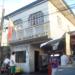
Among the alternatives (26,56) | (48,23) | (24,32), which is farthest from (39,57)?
(48,23)

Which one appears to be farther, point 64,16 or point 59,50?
point 64,16

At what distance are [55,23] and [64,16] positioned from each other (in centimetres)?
317

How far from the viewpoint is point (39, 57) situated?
74.2 ft

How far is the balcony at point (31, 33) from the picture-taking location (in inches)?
779

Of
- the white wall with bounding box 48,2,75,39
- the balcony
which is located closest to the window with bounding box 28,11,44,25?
the balcony

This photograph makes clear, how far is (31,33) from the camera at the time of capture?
68.8 ft

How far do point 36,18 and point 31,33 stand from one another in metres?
1.70

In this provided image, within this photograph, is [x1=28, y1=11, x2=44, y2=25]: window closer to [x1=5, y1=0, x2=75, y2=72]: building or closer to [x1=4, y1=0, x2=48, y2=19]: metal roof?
[x1=5, y1=0, x2=75, y2=72]: building

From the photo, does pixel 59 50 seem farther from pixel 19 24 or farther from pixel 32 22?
pixel 19 24

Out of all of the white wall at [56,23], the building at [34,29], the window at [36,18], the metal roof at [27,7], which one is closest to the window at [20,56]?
the building at [34,29]

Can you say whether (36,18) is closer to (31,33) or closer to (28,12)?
(28,12)

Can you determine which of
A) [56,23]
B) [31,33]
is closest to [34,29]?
[31,33]

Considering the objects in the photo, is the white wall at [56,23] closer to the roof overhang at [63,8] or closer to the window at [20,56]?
the roof overhang at [63,8]

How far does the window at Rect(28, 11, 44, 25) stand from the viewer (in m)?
21.0
